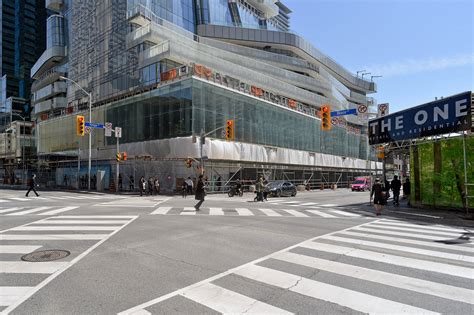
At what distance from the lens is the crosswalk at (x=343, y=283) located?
479 centimetres

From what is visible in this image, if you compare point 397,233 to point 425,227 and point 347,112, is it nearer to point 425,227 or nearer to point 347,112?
point 425,227

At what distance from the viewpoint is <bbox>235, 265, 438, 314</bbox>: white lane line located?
186 inches

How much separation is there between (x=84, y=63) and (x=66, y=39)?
2493 centimetres

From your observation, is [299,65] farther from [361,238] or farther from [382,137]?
[361,238]

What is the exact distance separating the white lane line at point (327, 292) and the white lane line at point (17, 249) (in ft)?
17.5

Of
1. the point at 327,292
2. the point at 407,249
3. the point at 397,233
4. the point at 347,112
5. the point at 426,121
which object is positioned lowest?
the point at 397,233

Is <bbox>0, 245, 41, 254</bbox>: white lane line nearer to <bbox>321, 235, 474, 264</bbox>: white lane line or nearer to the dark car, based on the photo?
<bbox>321, 235, 474, 264</bbox>: white lane line

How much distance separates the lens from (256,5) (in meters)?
85.7

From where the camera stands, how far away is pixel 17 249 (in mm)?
8328

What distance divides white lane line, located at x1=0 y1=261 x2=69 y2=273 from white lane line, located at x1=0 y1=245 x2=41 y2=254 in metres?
0.99

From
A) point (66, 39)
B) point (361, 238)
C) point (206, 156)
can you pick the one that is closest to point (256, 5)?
point (66, 39)

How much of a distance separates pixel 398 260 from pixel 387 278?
149 centimetres

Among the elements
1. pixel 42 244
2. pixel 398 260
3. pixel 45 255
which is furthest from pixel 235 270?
pixel 42 244

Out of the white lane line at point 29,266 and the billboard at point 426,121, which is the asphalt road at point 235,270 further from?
the billboard at point 426,121
